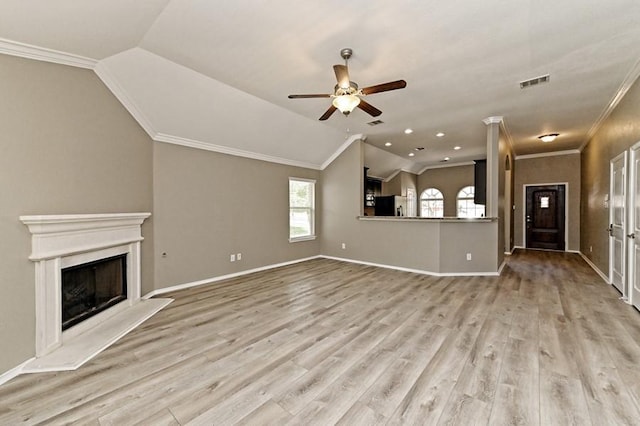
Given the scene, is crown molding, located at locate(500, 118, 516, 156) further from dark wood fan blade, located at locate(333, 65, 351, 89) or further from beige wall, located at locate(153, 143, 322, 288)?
beige wall, located at locate(153, 143, 322, 288)

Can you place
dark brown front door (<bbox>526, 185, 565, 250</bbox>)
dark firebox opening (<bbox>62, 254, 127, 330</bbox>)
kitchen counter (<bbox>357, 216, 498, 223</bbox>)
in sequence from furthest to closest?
dark brown front door (<bbox>526, 185, 565, 250</bbox>), kitchen counter (<bbox>357, 216, 498, 223</bbox>), dark firebox opening (<bbox>62, 254, 127, 330</bbox>)

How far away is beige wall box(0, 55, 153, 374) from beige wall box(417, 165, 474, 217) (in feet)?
32.9

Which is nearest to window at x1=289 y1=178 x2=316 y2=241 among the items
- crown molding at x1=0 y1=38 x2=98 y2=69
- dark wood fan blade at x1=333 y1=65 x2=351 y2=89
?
dark wood fan blade at x1=333 y1=65 x2=351 y2=89

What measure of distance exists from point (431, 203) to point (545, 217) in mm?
3577

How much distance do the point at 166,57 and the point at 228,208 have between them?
2532 mm

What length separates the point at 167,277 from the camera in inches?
160

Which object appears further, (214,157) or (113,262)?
(214,157)

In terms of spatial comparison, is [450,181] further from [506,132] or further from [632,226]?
[632,226]

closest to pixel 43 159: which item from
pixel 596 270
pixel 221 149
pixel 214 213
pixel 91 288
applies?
pixel 91 288

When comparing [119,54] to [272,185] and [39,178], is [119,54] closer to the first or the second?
[39,178]

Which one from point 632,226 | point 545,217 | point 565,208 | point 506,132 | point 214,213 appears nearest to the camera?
point 632,226

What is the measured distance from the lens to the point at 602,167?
197 inches

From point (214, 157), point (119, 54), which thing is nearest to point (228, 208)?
point (214, 157)

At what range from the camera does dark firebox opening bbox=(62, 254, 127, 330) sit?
8.76 feet
